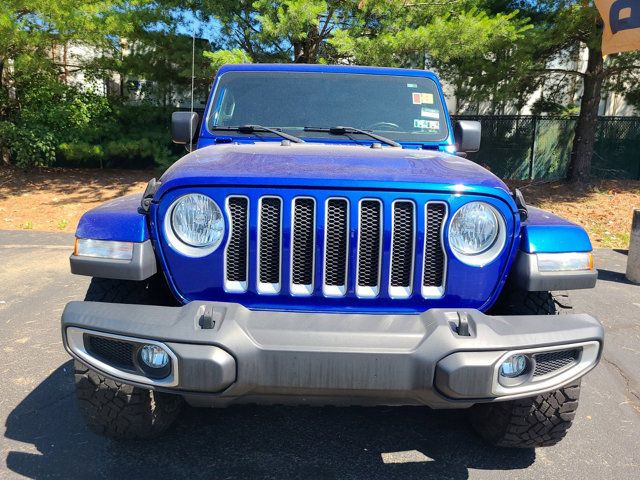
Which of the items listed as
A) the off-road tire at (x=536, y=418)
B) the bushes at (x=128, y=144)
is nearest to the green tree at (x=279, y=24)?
the bushes at (x=128, y=144)

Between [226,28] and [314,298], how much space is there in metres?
9.37

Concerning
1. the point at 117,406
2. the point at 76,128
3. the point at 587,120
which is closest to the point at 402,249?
the point at 117,406

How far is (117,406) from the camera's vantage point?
7.91ft

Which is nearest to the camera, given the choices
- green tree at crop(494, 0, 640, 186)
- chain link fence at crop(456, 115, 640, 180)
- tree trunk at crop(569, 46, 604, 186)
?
green tree at crop(494, 0, 640, 186)

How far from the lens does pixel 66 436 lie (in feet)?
8.98

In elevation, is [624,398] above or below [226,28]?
below

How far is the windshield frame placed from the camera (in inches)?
127

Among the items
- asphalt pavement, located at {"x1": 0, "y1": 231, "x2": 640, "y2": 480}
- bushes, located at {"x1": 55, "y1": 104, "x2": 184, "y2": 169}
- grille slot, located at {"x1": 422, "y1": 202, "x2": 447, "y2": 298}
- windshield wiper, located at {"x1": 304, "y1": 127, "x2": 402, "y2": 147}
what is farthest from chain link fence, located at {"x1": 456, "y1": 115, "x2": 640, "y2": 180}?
grille slot, located at {"x1": 422, "y1": 202, "x2": 447, "y2": 298}

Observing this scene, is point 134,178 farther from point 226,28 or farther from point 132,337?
point 132,337

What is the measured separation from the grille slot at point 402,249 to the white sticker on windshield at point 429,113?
1.57 meters

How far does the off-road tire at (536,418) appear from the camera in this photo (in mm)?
2438

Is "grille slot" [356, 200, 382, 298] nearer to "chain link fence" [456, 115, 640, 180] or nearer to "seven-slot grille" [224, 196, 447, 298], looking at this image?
"seven-slot grille" [224, 196, 447, 298]

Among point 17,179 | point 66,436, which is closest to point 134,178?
point 17,179

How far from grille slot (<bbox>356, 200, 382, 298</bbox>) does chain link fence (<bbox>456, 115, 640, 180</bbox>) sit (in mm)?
12804
